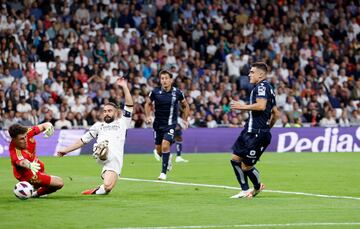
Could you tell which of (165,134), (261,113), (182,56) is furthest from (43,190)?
(182,56)

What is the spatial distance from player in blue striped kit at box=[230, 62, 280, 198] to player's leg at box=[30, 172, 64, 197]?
2915 mm

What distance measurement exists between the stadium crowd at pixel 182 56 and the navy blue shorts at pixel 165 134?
9.37 metres

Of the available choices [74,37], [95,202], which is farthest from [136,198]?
[74,37]

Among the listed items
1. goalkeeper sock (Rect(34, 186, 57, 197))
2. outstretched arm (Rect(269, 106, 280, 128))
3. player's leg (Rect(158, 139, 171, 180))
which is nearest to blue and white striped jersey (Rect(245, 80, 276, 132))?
outstretched arm (Rect(269, 106, 280, 128))

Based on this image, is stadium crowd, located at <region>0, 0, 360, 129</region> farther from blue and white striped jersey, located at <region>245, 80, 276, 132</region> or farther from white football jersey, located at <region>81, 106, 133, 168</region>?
blue and white striped jersey, located at <region>245, 80, 276, 132</region>

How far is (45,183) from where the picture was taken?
14.7m

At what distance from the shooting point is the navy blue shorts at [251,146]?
1476cm

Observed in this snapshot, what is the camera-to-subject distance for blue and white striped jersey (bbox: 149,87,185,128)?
70.0 feet

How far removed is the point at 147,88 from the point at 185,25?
16.6 feet

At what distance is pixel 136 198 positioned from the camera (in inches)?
593

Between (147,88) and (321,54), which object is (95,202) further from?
(321,54)

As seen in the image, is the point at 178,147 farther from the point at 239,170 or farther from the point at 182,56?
the point at 239,170

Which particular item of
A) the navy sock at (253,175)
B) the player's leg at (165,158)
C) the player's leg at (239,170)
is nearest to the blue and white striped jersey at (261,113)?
the player's leg at (239,170)

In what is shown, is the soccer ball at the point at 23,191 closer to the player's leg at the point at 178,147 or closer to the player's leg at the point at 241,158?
the player's leg at the point at 241,158
